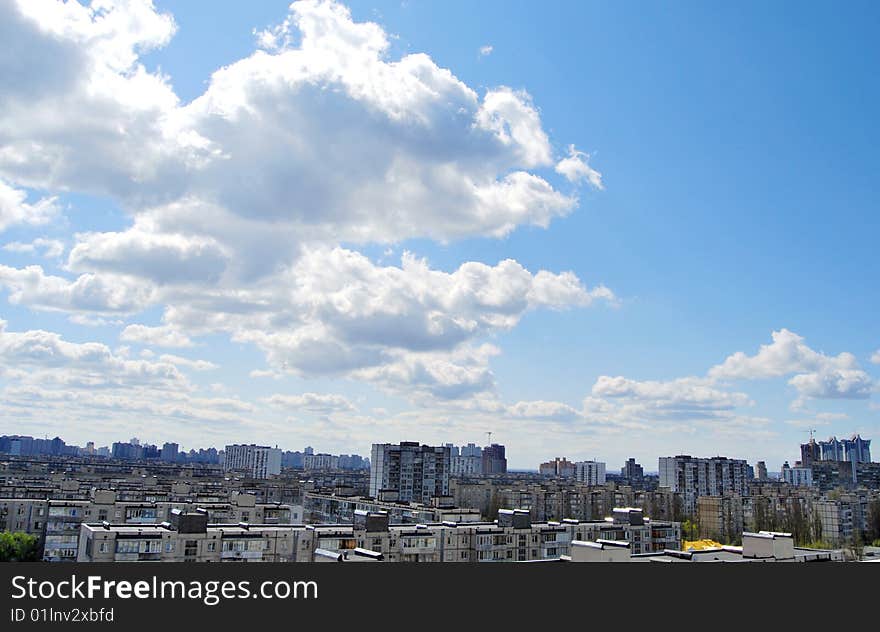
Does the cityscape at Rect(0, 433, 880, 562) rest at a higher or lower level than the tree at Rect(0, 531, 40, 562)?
higher

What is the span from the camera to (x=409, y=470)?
101688 millimetres

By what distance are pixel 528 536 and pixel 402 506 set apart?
1872 centimetres

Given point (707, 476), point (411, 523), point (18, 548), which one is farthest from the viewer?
point (707, 476)

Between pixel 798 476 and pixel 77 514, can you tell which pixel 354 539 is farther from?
pixel 798 476

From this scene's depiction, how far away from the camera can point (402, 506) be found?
213 feet

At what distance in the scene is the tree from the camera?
148 ft

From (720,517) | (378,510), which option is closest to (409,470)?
(720,517)

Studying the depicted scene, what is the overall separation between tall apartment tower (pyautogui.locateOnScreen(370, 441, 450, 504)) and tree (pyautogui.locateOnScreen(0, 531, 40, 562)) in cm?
5631

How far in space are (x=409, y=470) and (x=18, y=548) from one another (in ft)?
198

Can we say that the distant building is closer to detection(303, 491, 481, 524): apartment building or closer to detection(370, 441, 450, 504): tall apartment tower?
detection(370, 441, 450, 504): tall apartment tower

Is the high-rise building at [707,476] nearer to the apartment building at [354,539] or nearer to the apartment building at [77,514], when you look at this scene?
the apartment building at [354,539]

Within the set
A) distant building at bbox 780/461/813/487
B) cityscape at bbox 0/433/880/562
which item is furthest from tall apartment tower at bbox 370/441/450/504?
distant building at bbox 780/461/813/487
